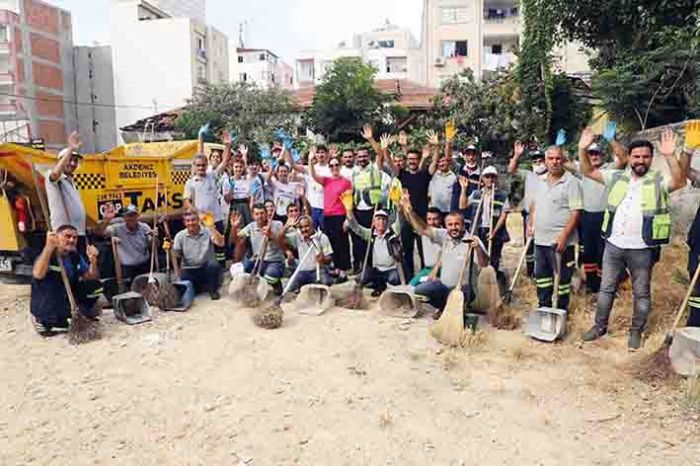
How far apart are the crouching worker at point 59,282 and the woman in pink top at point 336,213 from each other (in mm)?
2705

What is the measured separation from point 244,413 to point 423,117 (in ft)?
42.4

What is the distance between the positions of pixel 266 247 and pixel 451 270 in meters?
2.19

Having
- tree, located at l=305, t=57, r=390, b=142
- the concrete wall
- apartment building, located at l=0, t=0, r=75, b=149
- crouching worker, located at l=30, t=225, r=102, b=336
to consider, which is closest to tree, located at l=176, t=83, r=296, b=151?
tree, located at l=305, t=57, r=390, b=142

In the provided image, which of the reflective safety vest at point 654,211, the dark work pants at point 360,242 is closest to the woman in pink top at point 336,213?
the dark work pants at point 360,242

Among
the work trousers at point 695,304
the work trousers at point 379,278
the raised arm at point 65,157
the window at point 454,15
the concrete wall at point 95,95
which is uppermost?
the window at point 454,15

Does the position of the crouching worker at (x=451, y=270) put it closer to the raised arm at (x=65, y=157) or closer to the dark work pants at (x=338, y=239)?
the dark work pants at (x=338, y=239)

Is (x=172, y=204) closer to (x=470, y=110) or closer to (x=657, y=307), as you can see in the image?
(x=657, y=307)

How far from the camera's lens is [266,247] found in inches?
259

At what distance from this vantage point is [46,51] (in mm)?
35406

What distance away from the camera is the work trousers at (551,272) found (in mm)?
5191

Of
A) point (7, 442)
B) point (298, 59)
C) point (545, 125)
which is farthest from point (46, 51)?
point (7, 442)

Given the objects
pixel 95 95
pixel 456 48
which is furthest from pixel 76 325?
pixel 95 95

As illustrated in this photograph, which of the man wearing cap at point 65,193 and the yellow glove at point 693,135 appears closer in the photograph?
the yellow glove at point 693,135

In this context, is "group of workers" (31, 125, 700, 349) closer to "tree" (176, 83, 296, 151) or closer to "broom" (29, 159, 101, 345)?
"broom" (29, 159, 101, 345)
